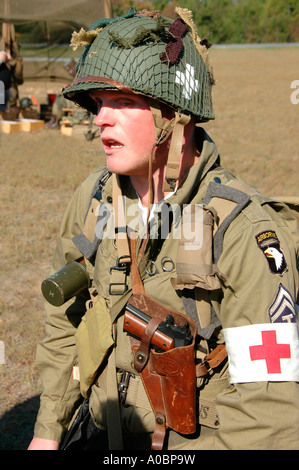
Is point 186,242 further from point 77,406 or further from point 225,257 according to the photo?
point 77,406

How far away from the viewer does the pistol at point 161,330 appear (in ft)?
6.61

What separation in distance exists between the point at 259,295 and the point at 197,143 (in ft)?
2.92

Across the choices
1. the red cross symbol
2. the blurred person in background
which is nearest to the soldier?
the red cross symbol

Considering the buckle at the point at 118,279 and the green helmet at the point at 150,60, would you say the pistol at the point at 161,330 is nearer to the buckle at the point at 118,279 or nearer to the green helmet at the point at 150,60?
the buckle at the point at 118,279

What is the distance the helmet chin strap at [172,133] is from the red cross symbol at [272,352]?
792 mm

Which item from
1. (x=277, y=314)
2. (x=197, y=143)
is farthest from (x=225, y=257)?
(x=197, y=143)

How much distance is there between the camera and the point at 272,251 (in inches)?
75.3

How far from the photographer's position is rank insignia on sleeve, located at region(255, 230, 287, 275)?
1900mm

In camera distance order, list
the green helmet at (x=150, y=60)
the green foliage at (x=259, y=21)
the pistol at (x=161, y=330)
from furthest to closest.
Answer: the green foliage at (x=259, y=21)
the green helmet at (x=150, y=60)
the pistol at (x=161, y=330)

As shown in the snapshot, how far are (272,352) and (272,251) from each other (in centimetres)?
37

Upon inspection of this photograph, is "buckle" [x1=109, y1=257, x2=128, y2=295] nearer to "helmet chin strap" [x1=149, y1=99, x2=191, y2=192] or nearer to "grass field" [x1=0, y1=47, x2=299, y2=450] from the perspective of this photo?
"helmet chin strap" [x1=149, y1=99, x2=191, y2=192]

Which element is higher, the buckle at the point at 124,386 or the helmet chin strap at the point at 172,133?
the helmet chin strap at the point at 172,133

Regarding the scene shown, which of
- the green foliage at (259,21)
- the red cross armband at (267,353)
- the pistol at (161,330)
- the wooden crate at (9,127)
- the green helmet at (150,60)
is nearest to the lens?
the red cross armband at (267,353)

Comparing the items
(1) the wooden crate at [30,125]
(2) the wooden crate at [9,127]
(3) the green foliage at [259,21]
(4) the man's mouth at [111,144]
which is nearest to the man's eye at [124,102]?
(4) the man's mouth at [111,144]
